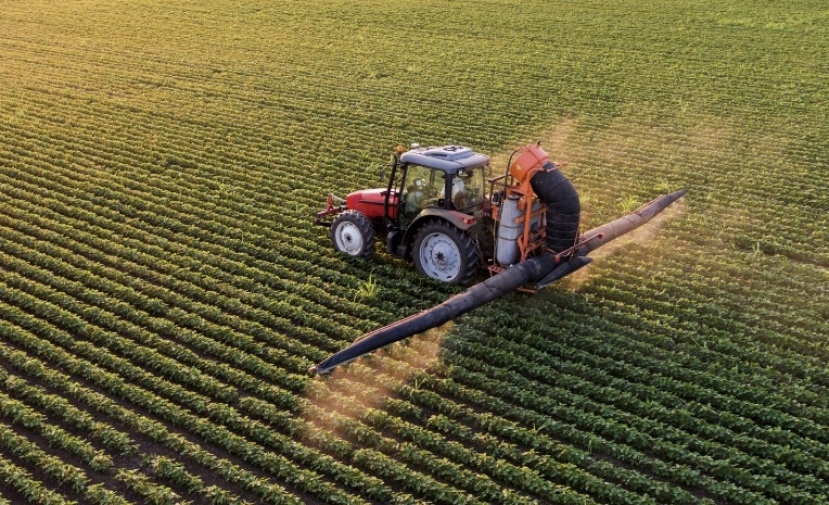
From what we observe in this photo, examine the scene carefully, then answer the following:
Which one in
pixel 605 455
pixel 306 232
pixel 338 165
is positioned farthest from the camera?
pixel 338 165

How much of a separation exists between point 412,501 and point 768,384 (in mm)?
5285

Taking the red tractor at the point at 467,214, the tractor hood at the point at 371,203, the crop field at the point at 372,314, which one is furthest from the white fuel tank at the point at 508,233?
the tractor hood at the point at 371,203

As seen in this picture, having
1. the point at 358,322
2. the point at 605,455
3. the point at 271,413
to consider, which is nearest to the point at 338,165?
the point at 358,322

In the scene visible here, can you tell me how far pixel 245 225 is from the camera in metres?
14.6

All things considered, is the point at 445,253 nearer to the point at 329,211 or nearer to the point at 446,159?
the point at 446,159

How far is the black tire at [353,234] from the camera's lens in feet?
42.4

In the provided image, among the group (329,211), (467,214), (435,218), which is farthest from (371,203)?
(467,214)

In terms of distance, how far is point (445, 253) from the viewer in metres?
12.1

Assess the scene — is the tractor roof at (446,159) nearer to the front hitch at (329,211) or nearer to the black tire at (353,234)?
the black tire at (353,234)

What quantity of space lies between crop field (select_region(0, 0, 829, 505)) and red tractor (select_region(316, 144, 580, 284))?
57 centimetres

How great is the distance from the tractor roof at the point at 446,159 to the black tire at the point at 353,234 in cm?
143

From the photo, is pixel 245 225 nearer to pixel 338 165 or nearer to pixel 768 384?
pixel 338 165

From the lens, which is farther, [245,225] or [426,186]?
[245,225]

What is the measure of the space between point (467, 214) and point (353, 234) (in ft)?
7.64
